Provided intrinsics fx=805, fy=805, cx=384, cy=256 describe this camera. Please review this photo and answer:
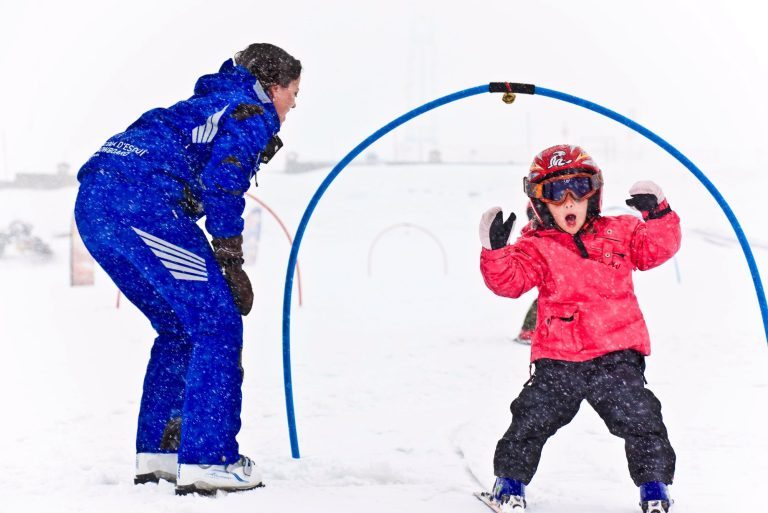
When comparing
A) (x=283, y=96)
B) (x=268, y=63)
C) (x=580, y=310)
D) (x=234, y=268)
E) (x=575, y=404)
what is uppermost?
(x=268, y=63)

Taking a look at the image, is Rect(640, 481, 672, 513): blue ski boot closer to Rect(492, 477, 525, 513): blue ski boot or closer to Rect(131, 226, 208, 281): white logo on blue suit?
Rect(492, 477, 525, 513): blue ski boot

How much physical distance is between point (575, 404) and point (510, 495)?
1.41ft

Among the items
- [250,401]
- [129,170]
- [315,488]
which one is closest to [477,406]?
[250,401]

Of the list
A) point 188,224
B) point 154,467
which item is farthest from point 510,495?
point 188,224

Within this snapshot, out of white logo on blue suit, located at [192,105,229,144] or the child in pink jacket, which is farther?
white logo on blue suit, located at [192,105,229,144]

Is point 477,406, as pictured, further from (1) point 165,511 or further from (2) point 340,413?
(1) point 165,511

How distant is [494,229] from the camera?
10.2 ft

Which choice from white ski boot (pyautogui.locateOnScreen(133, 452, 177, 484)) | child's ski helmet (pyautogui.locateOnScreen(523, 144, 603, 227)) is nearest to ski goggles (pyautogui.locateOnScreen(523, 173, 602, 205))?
child's ski helmet (pyautogui.locateOnScreen(523, 144, 603, 227))

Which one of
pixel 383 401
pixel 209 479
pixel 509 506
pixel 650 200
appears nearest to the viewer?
pixel 509 506

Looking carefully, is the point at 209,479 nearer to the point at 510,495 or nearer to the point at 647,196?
the point at 510,495

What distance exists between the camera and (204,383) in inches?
125

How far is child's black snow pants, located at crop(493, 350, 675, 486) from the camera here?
3020 millimetres

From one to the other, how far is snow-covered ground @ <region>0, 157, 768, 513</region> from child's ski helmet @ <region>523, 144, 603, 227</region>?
1206 millimetres

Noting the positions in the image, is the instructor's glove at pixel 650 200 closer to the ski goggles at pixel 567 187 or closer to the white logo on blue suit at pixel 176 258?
the ski goggles at pixel 567 187
